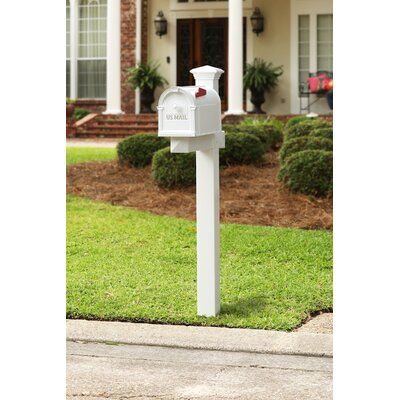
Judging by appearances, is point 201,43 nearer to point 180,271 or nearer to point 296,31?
point 296,31

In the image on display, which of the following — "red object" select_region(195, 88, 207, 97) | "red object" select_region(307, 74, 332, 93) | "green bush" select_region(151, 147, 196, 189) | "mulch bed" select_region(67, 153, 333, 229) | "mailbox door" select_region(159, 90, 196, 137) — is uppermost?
"red object" select_region(307, 74, 332, 93)

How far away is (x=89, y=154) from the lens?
14.9 metres

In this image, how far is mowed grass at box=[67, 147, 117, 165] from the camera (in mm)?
14180

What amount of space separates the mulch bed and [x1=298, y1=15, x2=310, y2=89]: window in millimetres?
8593

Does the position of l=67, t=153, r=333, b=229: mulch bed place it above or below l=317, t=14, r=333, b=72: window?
below

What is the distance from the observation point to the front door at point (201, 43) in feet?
72.2

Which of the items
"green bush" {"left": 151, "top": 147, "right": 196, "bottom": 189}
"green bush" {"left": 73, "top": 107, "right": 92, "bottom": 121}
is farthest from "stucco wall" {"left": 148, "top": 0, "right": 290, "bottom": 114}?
"green bush" {"left": 151, "top": 147, "right": 196, "bottom": 189}

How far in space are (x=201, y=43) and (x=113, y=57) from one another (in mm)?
2551

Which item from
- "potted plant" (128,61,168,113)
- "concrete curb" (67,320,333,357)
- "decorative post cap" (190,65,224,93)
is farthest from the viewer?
"potted plant" (128,61,168,113)

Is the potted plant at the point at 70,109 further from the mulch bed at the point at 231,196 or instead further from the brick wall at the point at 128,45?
the mulch bed at the point at 231,196

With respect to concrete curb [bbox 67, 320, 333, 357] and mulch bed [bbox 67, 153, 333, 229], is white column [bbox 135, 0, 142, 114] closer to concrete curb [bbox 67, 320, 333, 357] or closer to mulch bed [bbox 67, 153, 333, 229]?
mulch bed [bbox 67, 153, 333, 229]
